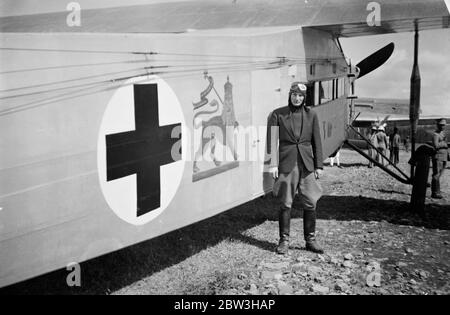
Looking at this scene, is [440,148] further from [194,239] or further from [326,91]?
[194,239]

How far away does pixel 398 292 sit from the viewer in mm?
3865

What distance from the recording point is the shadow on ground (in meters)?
4.03

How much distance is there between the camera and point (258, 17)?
6660mm

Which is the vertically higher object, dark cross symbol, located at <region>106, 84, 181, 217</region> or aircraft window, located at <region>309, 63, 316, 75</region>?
aircraft window, located at <region>309, 63, 316, 75</region>

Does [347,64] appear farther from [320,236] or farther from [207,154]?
[207,154]

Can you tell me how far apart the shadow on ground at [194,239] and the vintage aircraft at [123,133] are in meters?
0.89

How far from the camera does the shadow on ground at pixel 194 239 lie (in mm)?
4027

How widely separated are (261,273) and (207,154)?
136 cm

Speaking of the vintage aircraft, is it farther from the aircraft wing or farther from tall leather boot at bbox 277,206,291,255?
the aircraft wing

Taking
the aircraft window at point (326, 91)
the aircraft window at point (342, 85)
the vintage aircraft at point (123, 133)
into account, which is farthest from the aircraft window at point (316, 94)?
the aircraft window at point (342, 85)

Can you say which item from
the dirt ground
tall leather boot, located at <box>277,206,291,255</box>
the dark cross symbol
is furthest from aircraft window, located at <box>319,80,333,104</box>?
the dark cross symbol

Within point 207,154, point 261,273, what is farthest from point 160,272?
point 207,154

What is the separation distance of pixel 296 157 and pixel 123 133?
2150mm

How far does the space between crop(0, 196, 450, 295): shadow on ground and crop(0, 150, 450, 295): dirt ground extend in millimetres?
11
